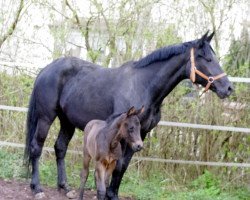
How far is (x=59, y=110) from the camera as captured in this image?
6.56 m

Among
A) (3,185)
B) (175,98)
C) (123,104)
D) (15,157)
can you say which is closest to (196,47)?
(123,104)

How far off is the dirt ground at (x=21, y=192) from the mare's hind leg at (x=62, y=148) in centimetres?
14

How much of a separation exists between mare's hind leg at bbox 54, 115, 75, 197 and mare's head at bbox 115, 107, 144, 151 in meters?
1.77

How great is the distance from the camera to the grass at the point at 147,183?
6754mm

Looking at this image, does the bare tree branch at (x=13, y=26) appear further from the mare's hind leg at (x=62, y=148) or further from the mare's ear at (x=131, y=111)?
the mare's ear at (x=131, y=111)

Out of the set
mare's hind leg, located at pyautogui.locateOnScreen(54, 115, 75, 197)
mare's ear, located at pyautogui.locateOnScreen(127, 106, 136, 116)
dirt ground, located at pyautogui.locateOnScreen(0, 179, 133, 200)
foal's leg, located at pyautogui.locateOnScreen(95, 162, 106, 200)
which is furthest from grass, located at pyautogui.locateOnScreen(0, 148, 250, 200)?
mare's ear, located at pyautogui.locateOnScreen(127, 106, 136, 116)

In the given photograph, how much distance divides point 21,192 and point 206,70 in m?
2.75

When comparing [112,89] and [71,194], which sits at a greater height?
[112,89]

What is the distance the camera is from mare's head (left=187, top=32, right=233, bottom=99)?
5629 millimetres

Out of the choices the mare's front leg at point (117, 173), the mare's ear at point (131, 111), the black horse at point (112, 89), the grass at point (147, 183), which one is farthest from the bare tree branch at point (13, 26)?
the mare's ear at point (131, 111)

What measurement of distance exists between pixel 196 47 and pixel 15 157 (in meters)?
3.54

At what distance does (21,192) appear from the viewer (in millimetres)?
6402

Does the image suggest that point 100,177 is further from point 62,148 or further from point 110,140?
point 62,148

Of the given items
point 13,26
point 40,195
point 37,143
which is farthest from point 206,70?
point 13,26
